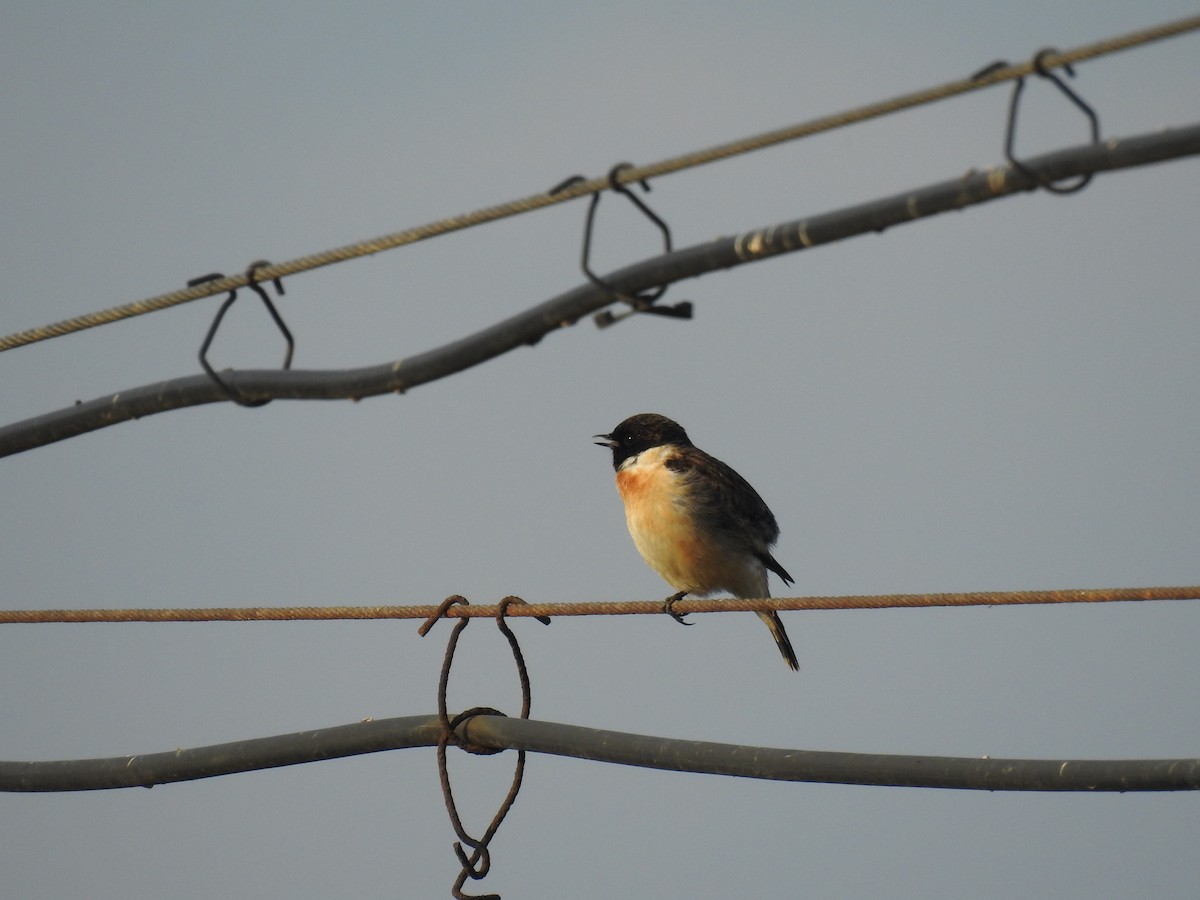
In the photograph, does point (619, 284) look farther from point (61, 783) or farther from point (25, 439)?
point (61, 783)

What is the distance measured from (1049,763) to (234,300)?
3072 millimetres

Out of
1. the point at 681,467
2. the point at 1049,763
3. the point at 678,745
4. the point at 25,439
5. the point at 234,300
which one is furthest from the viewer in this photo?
the point at 681,467

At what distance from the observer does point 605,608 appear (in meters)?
6.80

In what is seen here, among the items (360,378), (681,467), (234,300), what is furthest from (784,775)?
(681,467)

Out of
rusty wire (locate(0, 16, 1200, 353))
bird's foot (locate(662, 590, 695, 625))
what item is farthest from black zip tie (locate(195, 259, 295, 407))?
bird's foot (locate(662, 590, 695, 625))

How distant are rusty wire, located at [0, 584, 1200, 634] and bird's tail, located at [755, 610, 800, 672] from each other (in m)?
4.47

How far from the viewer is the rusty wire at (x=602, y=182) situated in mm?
4658

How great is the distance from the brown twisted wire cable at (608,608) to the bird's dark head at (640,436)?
4332mm

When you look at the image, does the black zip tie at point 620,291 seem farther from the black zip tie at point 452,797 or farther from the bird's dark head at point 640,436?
the bird's dark head at point 640,436

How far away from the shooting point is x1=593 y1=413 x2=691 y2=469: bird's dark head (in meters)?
11.9

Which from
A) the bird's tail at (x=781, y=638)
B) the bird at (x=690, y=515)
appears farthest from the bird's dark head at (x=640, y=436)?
the bird's tail at (x=781, y=638)

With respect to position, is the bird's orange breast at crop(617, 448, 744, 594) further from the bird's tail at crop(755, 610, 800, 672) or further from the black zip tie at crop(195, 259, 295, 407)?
the black zip tie at crop(195, 259, 295, 407)

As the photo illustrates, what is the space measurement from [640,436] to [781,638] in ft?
5.03

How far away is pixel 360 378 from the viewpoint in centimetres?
630
